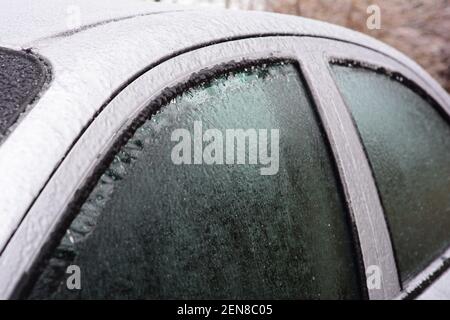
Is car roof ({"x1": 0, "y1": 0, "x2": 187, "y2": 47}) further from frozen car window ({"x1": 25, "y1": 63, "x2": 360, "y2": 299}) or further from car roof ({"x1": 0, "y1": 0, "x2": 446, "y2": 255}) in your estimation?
frozen car window ({"x1": 25, "y1": 63, "x2": 360, "y2": 299})

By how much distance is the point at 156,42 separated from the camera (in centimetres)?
132

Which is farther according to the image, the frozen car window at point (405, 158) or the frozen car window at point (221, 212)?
the frozen car window at point (405, 158)

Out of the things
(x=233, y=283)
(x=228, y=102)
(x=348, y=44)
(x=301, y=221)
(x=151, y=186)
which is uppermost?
(x=348, y=44)

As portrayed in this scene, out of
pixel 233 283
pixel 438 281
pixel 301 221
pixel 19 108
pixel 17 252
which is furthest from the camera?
pixel 438 281

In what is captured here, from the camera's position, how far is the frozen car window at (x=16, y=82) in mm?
1085

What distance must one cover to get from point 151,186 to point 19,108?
0.96ft

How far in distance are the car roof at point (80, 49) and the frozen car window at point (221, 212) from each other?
101 millimetres

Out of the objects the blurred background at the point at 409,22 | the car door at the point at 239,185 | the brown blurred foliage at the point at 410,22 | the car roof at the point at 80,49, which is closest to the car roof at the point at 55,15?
the car roof at the point at 80,49

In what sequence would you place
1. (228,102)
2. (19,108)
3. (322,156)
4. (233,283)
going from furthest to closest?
(322,156) → (228,102) → (233,283) → (19,108)

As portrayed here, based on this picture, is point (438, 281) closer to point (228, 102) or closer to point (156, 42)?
point (228, 102)

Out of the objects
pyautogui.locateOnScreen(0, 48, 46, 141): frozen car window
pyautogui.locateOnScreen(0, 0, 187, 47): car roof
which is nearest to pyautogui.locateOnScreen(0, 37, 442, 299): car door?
pyautogui.locateOnScreen(0, 48, 46, 141): frozen car window

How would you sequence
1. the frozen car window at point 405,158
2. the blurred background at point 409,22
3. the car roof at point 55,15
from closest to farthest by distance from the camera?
the car roof at point 55,15 → the frozen car window at point 405,158 → the blurred background at point 409,22

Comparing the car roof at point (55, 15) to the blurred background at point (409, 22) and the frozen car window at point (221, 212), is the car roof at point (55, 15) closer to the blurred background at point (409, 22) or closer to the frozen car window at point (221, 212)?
the frozen car window at point (221, 212)

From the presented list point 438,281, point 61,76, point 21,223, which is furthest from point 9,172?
point 438,281
